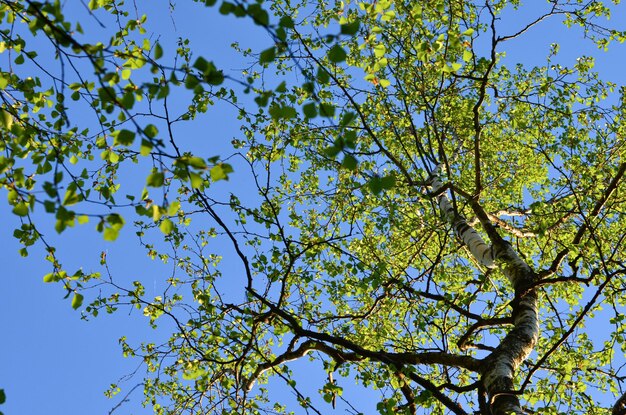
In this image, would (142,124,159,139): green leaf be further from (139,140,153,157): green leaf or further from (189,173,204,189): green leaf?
(189,173,204,189): green leaf

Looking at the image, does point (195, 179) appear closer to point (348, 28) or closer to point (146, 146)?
point (146, 146)

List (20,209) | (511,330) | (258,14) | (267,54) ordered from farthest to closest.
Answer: (511,330), (20,209), (267,54), (258,14)

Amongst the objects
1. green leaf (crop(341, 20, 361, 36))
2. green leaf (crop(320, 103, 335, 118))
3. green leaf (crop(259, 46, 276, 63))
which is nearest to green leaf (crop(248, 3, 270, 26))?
green leaf (crop(259, 46, 276, 63))

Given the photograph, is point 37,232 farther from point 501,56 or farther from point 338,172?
point 501,56

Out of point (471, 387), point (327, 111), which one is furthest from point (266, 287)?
point (327, 111)

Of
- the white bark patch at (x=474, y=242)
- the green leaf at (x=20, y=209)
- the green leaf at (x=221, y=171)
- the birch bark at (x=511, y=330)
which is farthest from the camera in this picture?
the white bark patch at (x=474, y=242)

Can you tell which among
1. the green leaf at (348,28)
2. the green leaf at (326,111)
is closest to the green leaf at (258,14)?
the green leaf at (348,28)

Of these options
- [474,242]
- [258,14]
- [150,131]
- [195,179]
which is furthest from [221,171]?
[474,242]

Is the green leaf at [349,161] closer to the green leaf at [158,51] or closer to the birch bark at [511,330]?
the green leaf at [158,51]

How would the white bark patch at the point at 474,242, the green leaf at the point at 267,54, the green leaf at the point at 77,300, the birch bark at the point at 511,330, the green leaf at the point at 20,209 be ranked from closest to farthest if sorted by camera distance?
the green leaf at the point at 267,54
the green leaf at the point at 20,209
the green leaf at the point at 77,300
the birch bark at the point at 511,330
the white bark patch at the point at 474,242

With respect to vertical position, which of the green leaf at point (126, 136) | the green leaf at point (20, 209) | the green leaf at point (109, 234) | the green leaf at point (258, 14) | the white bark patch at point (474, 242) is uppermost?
the white bark patch at point (474, 242)

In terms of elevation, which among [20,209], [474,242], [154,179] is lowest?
[154,179]

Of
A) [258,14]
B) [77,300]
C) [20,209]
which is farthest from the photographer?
[77,300]

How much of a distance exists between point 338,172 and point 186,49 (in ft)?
11.5
